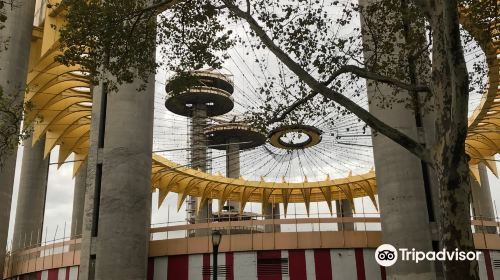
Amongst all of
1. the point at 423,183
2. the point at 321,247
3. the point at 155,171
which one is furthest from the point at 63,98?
the point at 423,183

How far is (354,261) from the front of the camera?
26516mm

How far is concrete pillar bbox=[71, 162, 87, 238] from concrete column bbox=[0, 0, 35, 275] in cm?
1791

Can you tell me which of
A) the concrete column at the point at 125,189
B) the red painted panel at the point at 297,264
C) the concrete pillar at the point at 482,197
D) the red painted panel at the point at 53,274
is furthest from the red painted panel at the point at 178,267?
the concrete pillar at the point at 482,197

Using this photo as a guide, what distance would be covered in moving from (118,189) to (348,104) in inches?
609

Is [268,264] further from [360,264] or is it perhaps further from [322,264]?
[360,264]

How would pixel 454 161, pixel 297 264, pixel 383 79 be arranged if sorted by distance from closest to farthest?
pixel 454 161, pixel 383 79, pixel 297 264

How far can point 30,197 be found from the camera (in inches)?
1671

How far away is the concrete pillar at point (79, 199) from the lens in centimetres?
4688

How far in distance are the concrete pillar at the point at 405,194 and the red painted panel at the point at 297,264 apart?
4.35m

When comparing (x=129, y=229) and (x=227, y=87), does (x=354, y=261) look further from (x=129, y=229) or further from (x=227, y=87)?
(x=227, y=87)

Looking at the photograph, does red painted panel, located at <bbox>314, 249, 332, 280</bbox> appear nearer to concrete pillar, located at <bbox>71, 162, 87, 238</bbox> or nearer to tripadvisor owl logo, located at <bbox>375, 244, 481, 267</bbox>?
tripadvisor owl logo, located at <bbox>375, 244, 481, 267</bbox>

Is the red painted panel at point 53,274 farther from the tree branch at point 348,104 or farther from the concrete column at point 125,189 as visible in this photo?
the tree branch at point 348,104

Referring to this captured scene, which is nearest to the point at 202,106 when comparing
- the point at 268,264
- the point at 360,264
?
the point at 268,264

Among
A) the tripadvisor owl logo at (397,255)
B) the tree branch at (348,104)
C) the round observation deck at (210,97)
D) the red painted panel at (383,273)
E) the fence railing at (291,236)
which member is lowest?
the red painted panel at (383,273)
